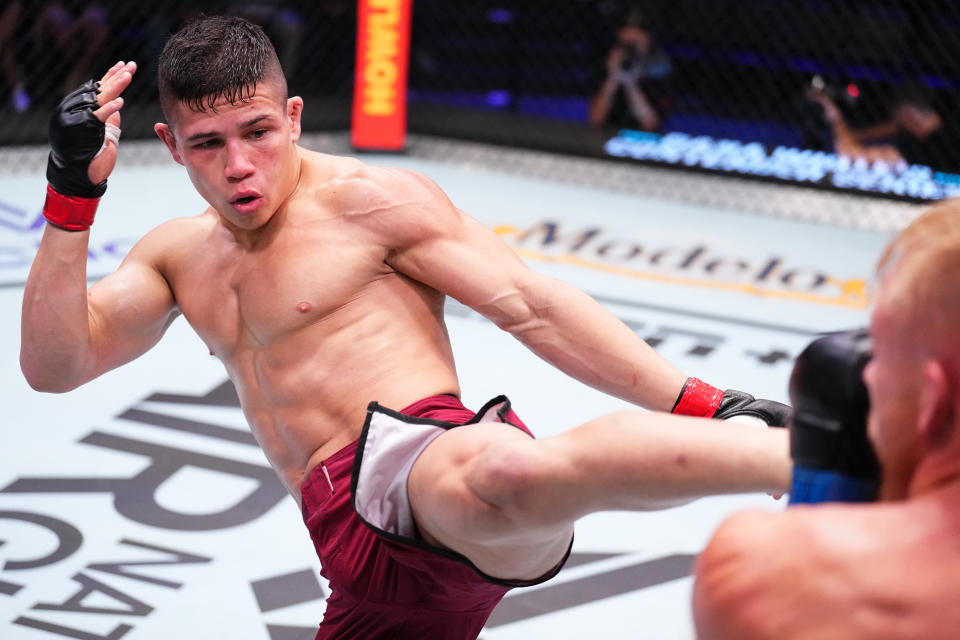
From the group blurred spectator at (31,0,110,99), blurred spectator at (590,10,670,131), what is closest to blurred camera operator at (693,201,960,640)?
blurred spectator at (590,10,670,131)

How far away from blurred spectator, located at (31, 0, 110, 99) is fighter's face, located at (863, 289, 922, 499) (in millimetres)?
4976

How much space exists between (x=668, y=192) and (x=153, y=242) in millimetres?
3698

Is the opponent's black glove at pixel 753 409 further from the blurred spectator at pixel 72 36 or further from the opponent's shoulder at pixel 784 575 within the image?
the blurred spectator at pixel 72 36

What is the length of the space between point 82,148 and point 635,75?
13.8 ft

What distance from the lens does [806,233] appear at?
15.3ft

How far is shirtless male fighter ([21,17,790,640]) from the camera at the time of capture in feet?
4.89

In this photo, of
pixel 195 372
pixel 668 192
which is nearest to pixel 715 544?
pixel 195 372

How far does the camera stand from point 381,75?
207 inches

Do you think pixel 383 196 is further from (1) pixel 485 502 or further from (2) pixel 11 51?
(2) pixel 11 51

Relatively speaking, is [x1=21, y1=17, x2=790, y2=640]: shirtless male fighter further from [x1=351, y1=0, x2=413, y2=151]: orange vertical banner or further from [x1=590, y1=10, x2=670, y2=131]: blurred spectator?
[x1=590, y1=10, x2=670, y2=131]: blurred spectator

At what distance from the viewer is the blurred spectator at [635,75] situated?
5.34 m

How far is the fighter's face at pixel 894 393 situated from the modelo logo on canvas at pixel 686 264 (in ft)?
10.3

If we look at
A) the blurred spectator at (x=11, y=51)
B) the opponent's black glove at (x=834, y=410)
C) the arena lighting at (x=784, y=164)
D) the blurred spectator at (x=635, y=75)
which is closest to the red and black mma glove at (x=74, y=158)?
the opponent's black glove at (x=834, y=410)

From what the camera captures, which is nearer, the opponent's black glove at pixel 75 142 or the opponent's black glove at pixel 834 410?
the opponent's black glove at pixel 834 410
